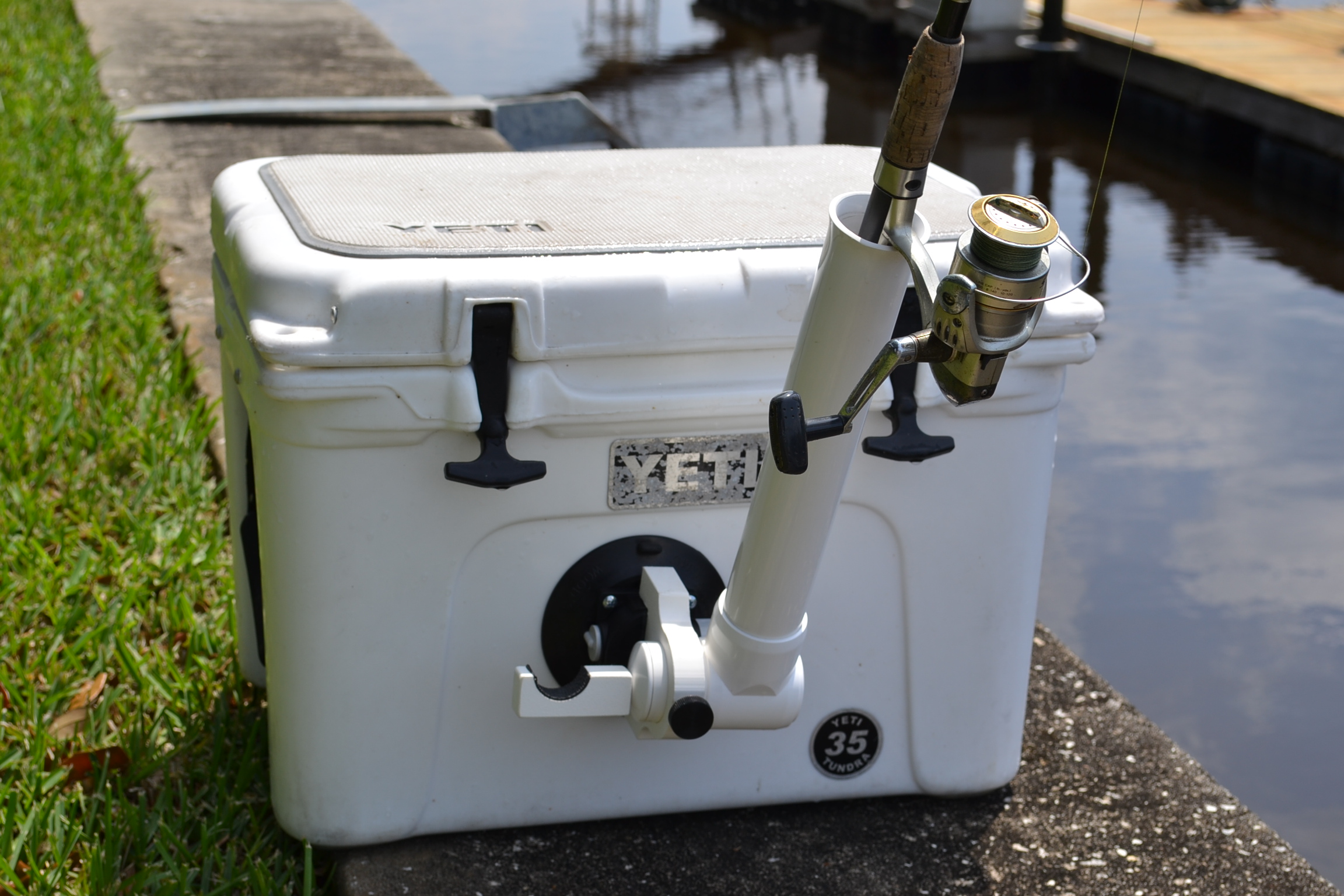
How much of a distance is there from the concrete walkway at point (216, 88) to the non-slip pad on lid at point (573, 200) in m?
1.08

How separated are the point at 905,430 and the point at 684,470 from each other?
23 centimetres

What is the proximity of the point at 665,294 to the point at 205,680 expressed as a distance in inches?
37.7

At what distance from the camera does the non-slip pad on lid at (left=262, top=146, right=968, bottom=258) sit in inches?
51.0

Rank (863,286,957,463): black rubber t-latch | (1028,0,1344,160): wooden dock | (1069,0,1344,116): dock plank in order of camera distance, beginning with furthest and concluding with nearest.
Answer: (1069,0,1344,116): dock plank → (1028,0,1344,160): wooden dock → (863,286,957,463): black rubber t-latch


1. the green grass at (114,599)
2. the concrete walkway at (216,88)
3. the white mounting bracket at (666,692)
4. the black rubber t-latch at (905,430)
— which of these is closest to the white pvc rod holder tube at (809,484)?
the white mounting bracket at (666,692)

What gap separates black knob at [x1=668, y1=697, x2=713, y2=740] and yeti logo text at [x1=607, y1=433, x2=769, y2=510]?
208mm

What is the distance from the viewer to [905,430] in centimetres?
133

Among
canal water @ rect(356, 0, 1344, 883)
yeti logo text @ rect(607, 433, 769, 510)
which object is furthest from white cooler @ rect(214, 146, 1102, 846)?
canal water @ rect(356, 0, 1344, 883)

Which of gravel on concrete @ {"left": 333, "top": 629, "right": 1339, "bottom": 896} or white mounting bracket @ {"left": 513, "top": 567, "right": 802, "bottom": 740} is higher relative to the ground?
white mounting bracket @ {"left": 513, "top": 567, "right": 802, "bottom": 740}

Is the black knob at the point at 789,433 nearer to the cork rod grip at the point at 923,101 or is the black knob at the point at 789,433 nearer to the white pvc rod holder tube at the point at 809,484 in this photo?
the white pvc rod holder tube at the point at 809,484

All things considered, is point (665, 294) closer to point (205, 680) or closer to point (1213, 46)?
point (205, 680)

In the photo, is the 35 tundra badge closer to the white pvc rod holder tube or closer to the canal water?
the white pvc rod holder tube

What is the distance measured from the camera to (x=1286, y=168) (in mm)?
6473

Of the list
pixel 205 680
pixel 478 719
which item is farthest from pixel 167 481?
pixel 478 719
